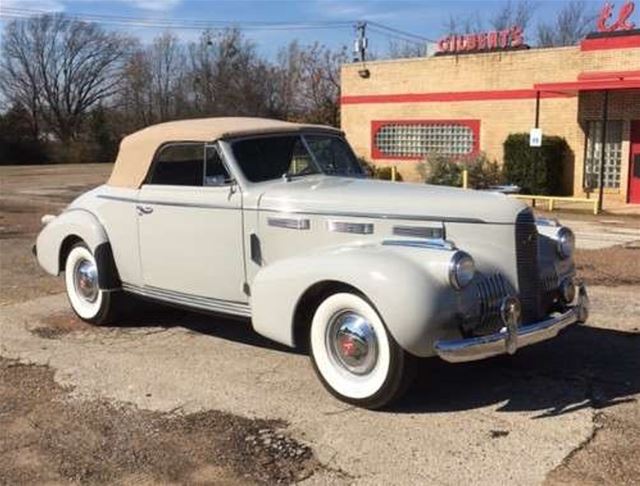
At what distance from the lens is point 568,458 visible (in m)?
4.49

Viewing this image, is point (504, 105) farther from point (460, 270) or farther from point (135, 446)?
point (135, 446)

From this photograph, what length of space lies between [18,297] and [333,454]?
571 cm

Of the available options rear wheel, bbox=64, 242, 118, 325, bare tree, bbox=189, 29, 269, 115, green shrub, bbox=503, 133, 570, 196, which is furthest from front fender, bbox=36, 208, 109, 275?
bare tree, bbox=189, 29, 269, 115

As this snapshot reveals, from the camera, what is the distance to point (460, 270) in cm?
502

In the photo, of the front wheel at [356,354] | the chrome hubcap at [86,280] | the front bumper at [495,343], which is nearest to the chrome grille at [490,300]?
the front bumper at [495,343]

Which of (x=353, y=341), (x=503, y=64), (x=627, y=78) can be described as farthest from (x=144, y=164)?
(x=503, y=64)

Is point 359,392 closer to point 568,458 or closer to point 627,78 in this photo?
point 568,458

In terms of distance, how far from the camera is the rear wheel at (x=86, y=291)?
A: 25.0ft

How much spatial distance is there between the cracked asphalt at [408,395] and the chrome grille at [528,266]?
565 millimetres

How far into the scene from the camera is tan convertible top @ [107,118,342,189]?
667 cm

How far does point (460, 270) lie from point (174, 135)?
3.09 meters

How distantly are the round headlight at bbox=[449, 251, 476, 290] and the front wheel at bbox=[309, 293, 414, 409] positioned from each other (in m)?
0.52

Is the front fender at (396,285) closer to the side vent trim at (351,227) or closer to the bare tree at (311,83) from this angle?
the side vent trim at (351,227)

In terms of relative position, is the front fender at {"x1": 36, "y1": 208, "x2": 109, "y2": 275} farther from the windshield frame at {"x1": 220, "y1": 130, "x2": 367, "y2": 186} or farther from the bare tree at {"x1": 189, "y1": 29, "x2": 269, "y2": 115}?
the bare tree at {"x1": 189, "y1": 29, "x2": 269, "y2": 115}
